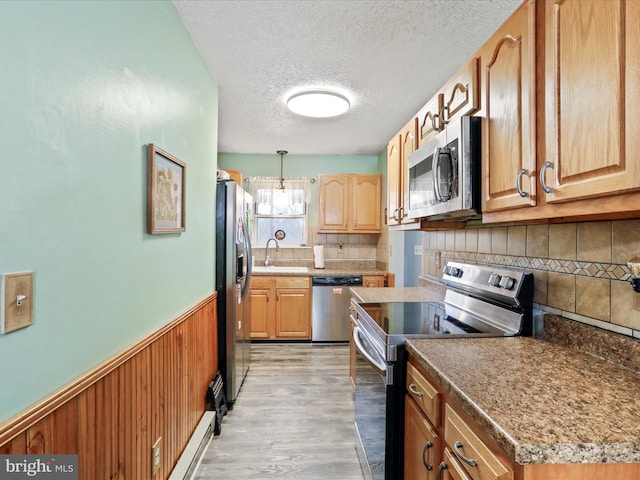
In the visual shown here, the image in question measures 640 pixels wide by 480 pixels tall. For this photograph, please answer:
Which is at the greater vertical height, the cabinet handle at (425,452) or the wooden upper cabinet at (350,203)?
the wooden upper cabinet at (350,203)

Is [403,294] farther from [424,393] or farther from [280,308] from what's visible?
[280,308]

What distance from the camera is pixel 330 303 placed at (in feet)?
13.0

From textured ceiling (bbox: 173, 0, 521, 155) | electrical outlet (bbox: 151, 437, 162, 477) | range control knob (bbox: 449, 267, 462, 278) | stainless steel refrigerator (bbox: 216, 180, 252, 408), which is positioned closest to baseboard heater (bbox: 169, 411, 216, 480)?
electrical outlet (bbox: 151, 437, 162, 477)

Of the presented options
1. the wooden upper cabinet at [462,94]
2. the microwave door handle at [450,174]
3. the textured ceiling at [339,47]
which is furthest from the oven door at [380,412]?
the textured ceiling at [339,47]

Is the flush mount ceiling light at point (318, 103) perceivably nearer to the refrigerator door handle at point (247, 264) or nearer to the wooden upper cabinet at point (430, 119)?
the wooden upper cabinet at point (430, 119)

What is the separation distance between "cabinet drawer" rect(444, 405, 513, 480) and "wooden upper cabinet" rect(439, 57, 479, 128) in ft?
3.91

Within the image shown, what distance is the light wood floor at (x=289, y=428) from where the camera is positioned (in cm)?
185

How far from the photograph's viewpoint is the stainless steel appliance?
4.46 ft

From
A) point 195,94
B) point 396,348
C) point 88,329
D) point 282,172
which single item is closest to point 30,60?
point 88,329

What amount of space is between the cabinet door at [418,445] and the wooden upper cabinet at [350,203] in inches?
123

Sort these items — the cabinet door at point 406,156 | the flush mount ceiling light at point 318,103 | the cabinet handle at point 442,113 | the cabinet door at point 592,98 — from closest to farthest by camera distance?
the cabinet door at point 592,98, the cabinet handle at point 442,113, the cabinet door at point 406,156, the flush mount ceiling light at point 318,103

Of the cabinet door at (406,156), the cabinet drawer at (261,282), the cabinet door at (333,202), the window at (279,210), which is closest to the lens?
the cabinet door at (406,156)

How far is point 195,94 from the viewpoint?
1964 mm

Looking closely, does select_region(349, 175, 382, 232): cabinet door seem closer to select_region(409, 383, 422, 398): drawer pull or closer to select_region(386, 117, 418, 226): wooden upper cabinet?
select_region(386, 117, 418, 226): wooden upper cabinet
